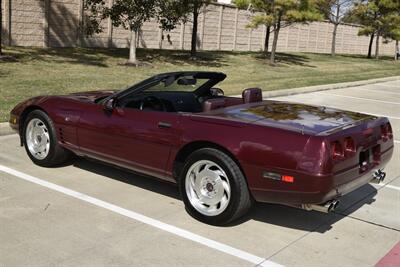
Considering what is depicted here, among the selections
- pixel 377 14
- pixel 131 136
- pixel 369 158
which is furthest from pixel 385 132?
pixel 377 14

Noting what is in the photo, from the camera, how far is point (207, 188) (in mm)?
4570

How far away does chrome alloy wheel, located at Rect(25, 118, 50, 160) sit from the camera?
5953 millimetres

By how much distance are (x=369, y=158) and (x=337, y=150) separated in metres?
0.65

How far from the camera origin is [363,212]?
5.11 m

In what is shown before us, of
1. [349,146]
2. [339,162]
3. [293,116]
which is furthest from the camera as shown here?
[293,116]

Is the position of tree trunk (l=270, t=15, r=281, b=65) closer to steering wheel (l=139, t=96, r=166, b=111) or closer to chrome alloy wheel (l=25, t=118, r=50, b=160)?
chrome alloy wheel (l=25, t=118, r=50, b=160)

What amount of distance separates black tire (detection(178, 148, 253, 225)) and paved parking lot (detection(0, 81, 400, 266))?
106 millimetres

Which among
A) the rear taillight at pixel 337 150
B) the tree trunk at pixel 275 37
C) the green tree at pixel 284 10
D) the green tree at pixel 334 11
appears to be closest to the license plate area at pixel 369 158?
the rear taillight at pixel 337 150

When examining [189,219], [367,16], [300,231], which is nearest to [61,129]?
[189,219]

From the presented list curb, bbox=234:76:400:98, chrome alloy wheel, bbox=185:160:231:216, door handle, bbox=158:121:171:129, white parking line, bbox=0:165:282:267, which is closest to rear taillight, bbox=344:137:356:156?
chrome alloy wheel, bbox=185:160:231:216

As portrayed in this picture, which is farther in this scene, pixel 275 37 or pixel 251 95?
pixel 275 37

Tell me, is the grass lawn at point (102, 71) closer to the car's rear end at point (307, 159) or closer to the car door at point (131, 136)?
the car door at point (131, 136)

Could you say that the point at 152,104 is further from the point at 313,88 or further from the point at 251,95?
the point at 313,88

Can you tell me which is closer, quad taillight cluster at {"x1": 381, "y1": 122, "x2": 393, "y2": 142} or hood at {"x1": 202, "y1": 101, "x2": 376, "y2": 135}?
hood at {"x1": 202, "y1": 101, "x2": 376, "y2": 135}
